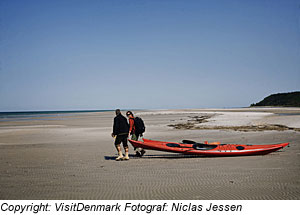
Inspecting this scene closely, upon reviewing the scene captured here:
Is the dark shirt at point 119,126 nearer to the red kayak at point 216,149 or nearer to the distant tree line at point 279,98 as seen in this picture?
the red kayak at point 216,149

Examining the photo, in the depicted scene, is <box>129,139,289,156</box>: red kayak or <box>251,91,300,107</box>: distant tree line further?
<box>251,91,300,107</box>: distant tree line

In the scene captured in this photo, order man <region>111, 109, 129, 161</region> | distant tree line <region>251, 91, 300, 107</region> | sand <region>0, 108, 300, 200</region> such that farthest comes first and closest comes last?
distant tree line <region>251, 91, 300, 107</region>
man <region>111, 109, 129, 161</region>
sand <region>0, 108, 300, 200</region>

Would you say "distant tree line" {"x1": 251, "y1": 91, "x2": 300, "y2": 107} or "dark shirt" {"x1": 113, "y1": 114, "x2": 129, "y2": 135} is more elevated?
"distant tree line" {"x1": 251, "y1": 91, "x2": 300, "y2": 107}

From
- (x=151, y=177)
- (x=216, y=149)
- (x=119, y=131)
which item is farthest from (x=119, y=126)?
(x=216, y=149)

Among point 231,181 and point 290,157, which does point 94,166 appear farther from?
point 290,157

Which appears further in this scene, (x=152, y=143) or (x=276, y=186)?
(x=152, y=143)

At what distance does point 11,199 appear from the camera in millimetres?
5617

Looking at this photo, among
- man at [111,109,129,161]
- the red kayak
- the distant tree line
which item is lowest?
the red kayak

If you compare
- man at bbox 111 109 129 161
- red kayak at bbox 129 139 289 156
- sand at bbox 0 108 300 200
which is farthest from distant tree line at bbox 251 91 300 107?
man at bbox 111 109 129 161

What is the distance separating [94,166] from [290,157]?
22.7 ft

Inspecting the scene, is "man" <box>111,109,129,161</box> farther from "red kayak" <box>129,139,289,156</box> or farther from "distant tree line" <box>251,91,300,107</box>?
"distant tree line" <box>251,91,300,107</box>
